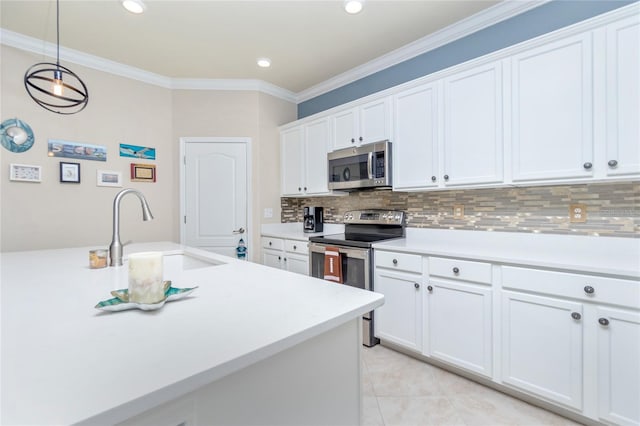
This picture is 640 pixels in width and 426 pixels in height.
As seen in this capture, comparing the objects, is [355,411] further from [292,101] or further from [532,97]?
[292,101]

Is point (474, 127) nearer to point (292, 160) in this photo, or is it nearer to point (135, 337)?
point (292, 160)

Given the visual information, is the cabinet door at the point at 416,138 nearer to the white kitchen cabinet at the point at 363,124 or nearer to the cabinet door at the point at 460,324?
the white kitchen cabinet at the point at 363,124

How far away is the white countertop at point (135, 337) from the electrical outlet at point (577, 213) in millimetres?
1746

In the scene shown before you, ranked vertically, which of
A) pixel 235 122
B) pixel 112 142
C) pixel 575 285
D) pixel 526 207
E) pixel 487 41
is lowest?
pixel 575 285

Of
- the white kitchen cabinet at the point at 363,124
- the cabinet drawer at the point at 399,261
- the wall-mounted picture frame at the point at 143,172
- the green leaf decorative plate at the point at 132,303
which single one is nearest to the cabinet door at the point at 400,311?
the cabinet drawer at the point at 399,261

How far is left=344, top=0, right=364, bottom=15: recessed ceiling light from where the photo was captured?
7.23 ft

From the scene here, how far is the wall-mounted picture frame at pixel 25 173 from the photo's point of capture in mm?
2570

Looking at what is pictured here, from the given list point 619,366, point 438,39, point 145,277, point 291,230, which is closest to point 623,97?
point 619,366

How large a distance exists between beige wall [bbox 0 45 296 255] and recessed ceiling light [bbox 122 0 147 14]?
3.73 ft

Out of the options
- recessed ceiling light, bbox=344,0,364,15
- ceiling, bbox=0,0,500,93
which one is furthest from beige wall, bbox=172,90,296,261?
recessed ceiling light, bbox=344,0,364,15

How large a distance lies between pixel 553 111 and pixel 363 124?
1.48m

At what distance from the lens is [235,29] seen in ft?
8.45

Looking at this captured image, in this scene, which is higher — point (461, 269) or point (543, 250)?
point (543, 250)

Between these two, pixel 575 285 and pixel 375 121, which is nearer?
pixel 575 285
